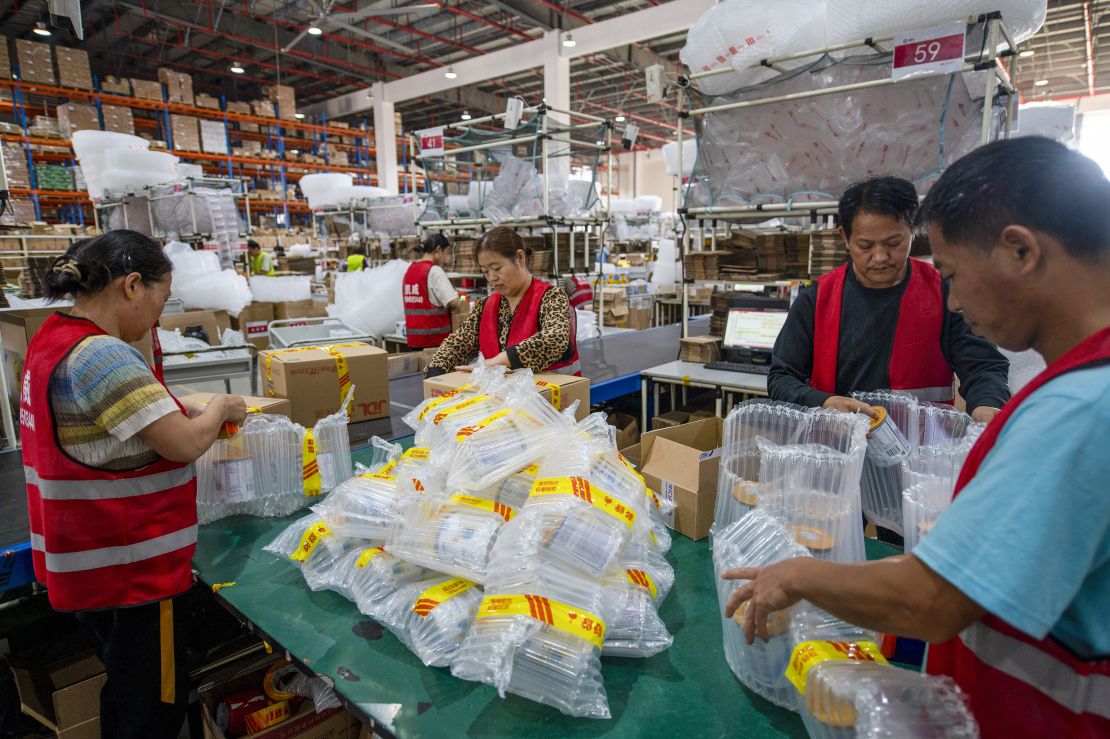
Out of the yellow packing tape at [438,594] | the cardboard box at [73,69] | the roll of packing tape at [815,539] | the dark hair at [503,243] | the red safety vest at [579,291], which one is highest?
the cardboard box at [73,69]

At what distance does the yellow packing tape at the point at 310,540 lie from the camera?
1511mm

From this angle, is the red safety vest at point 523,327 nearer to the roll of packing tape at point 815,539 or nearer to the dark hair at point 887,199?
the dark hair at point 887,199

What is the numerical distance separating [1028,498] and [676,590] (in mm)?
963

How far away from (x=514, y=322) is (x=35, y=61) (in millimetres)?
12147

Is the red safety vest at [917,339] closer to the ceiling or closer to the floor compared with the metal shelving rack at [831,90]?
closer to the floor

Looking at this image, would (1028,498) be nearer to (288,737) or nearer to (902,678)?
(902,678)

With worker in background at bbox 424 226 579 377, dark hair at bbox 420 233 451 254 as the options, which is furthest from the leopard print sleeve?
dark hair at bbox 420 233 451 254

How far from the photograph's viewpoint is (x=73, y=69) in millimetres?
10383

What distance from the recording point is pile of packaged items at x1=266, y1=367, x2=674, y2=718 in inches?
41.8

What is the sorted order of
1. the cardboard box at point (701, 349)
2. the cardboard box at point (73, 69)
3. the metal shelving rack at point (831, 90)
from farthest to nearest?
1. the cardboard box at point (73, 69)
2. the cardboard box at point (701, 349)
3. the metal shelving rack at point (831, 90)

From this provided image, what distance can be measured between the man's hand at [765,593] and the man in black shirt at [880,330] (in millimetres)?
970

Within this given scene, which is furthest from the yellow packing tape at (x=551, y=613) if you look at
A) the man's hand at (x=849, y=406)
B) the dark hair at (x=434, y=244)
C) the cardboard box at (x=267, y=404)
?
the dark hair at (x=434, y=244)

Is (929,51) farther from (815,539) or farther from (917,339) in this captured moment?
(815,539)

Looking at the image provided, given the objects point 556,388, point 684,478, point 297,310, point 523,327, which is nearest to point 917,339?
point 684,478
